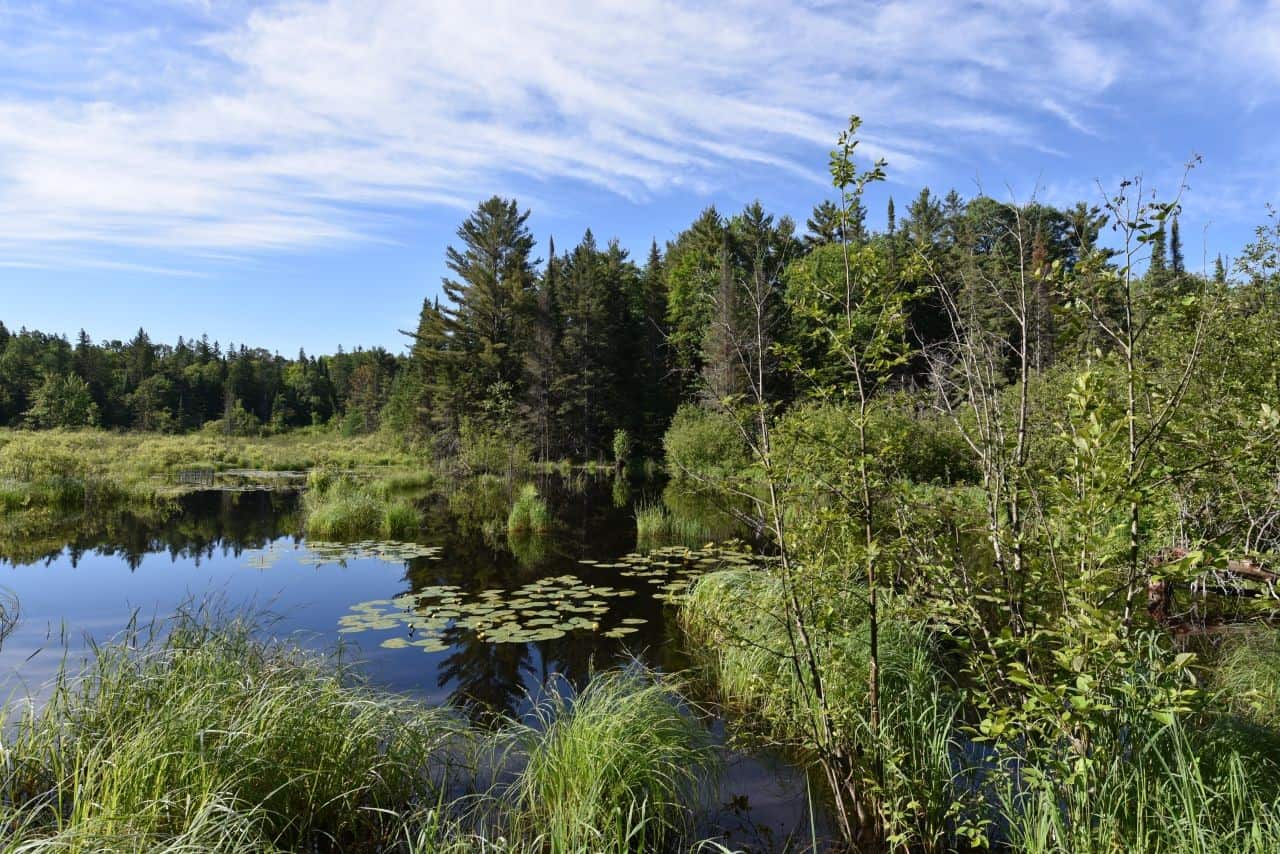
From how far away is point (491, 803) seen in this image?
3.79 metres

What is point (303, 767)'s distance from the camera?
3422 millimetres

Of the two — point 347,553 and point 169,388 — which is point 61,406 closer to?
point 169,388

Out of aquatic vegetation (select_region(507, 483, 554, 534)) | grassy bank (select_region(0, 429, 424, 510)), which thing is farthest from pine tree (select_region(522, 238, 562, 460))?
aquatic vegetation (select_region(507, 483, 554, 534))

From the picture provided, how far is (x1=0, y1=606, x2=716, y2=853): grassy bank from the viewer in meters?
2.85

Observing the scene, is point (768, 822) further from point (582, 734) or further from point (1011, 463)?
point (1011, 463)

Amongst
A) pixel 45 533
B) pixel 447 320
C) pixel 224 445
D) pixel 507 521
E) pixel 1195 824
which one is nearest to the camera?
pixel 1195 824

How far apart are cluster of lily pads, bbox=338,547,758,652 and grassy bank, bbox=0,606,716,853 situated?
2.74 m

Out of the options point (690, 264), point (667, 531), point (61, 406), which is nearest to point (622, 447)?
point (690, 264)

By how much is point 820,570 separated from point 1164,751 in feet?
6.08

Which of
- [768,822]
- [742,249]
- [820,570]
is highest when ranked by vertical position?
[742,249]

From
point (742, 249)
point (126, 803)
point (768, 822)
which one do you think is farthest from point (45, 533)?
point (742, 249)

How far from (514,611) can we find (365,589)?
8.84 ft

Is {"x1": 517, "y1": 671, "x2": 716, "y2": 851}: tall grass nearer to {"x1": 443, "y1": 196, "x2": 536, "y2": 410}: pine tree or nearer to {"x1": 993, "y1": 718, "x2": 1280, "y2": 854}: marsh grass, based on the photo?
{"x1": 993, "y1": 718, "x2": 1280, "y2": 854}: marsh grass

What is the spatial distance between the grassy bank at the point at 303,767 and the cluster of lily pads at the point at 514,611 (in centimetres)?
274
